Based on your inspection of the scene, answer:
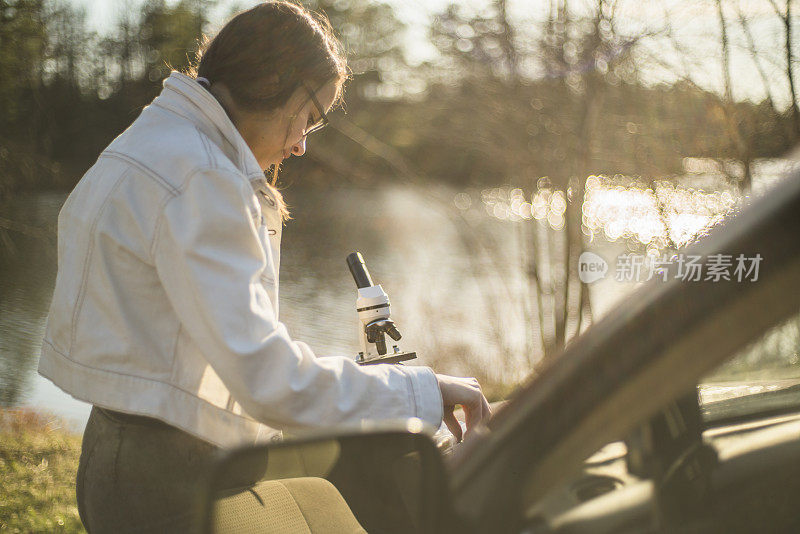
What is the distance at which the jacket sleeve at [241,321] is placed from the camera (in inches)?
51.8

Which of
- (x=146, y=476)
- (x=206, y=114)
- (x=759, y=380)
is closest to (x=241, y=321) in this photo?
(x=146, y=476)

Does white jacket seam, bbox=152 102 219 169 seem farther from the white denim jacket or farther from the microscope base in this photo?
the microscope base

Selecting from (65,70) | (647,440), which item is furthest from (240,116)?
(65,70)

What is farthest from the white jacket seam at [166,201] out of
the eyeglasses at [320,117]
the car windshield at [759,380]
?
the car windshield at [759,380]

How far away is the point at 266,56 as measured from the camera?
1692 mm

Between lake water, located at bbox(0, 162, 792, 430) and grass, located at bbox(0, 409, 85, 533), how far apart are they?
643 millimetres

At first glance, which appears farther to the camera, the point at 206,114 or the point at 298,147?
the point at 298,147

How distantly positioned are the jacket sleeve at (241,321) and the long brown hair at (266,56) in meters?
0.34

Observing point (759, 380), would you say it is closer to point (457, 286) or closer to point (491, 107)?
point (491, 107)

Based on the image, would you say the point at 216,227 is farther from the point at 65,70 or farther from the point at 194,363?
the point at 65,70

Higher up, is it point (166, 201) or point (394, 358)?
point (166, 201)

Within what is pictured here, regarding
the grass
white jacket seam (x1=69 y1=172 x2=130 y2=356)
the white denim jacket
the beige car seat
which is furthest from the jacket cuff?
the grass

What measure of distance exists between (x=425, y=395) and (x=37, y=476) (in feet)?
11.2

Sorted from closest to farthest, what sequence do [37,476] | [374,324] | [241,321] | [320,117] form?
[241,321] → [320,117] → [374,324] → [37,476]
